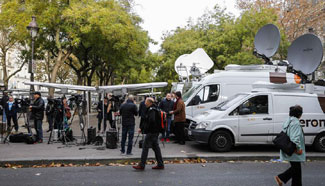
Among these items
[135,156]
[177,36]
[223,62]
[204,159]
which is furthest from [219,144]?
[177,36]

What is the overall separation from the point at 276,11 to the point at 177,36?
12.4m

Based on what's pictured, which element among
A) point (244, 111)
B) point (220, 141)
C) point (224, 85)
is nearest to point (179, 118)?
point (220, 141)

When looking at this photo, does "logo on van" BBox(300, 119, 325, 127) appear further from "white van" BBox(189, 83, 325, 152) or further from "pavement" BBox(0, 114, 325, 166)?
"pavement" BBox(0, 114, 325, 166)

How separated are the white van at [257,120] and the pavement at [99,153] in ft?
1.44

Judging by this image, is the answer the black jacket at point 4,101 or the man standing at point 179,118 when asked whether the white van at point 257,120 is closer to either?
the man standing at point 179,118

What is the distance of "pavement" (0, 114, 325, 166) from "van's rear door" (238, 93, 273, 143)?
49 cm

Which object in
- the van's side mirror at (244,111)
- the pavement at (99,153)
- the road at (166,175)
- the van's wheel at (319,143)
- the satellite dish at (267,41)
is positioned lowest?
the road at (166,175)

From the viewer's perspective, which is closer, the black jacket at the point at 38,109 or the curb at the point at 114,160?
the curb at the point at 114,160

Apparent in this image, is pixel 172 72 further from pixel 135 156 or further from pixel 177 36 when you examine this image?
pixel 135 156

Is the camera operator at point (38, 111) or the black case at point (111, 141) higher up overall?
the camera operator at point (38, 111)

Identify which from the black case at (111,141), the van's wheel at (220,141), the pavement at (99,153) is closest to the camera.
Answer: the pavement at (99,153)

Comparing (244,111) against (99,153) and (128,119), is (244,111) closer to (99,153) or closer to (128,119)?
(128,119)

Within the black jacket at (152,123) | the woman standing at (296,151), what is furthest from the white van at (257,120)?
the woman standing at (296,151)

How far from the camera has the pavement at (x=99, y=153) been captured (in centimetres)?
864
